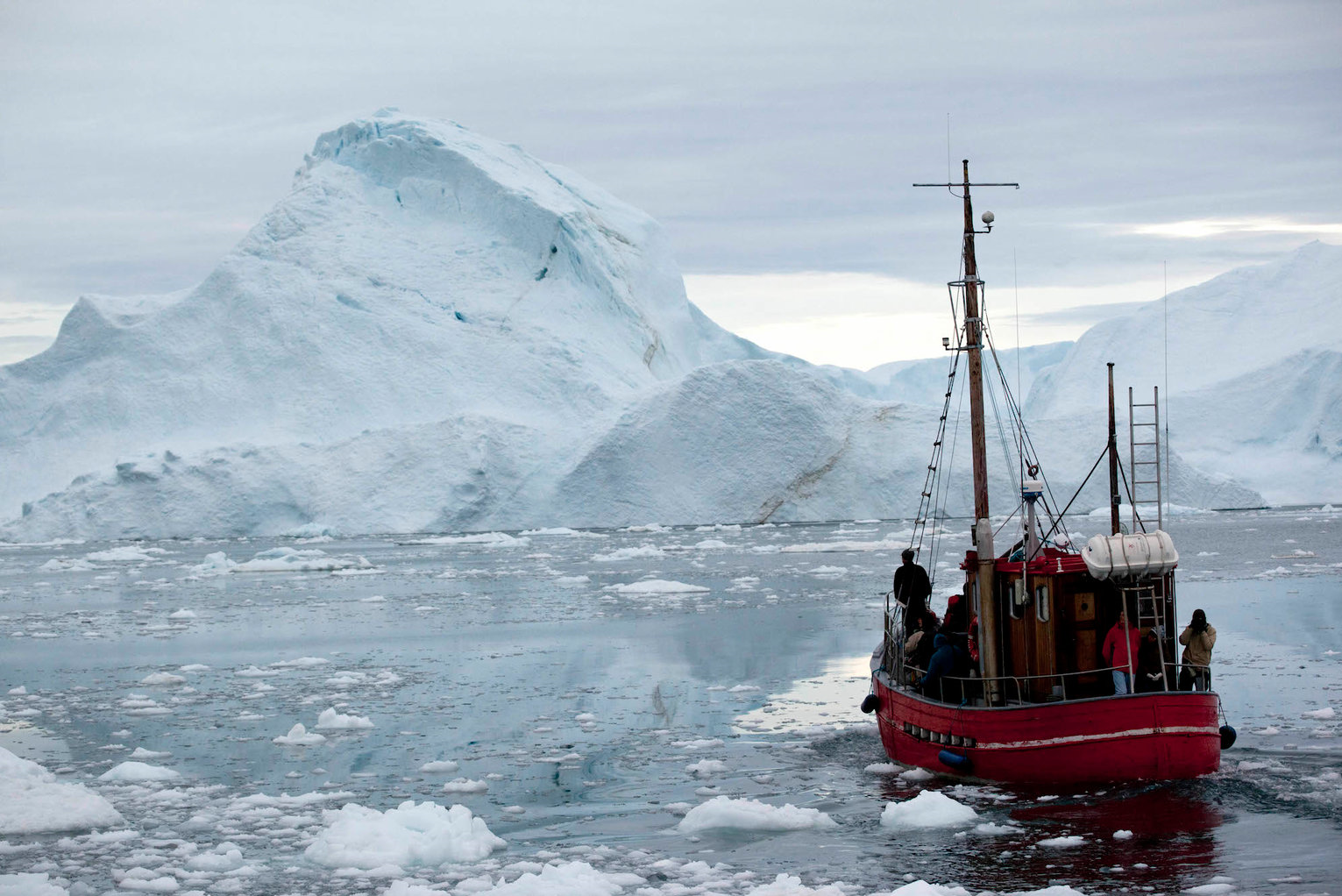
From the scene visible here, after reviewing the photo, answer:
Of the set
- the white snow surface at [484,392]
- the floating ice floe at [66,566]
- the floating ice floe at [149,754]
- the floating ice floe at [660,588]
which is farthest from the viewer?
the white snow surface at [484,392]

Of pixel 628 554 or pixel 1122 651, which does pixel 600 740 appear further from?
pixel 628 554

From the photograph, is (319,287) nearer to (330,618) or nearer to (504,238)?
(504,238)

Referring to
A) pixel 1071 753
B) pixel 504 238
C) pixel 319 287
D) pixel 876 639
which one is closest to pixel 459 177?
pixel 504 238

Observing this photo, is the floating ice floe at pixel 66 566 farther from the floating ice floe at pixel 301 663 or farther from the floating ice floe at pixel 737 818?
the floating ice floe at pixel 737 818

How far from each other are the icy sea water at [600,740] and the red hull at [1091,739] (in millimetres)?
148

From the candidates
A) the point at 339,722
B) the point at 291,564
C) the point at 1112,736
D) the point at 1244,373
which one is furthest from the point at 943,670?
the point at 1244,373

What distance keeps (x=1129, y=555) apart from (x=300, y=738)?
6149 millimetres

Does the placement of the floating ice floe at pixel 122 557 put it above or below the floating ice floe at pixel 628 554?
above

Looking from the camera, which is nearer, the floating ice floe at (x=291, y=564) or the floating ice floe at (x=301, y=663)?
the floating ice floe at (x=301, y=663)

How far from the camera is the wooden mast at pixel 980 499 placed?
31.8 feet

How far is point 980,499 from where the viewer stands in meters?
10.2

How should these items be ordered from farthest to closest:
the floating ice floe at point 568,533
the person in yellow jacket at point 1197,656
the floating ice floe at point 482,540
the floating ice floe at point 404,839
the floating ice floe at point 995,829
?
1. the floating ice floe at point 568,533
2. the floating ice floe at point 482,540
3. the person in yellow jacket at point 1197,656
4. the floating ice floe at point 995,829
5. the floating ice floe at point 404,839

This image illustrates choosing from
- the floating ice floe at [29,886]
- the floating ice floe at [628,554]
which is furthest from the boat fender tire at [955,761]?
the floating ice floe at [628,554]

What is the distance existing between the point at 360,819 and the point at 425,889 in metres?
1.15
